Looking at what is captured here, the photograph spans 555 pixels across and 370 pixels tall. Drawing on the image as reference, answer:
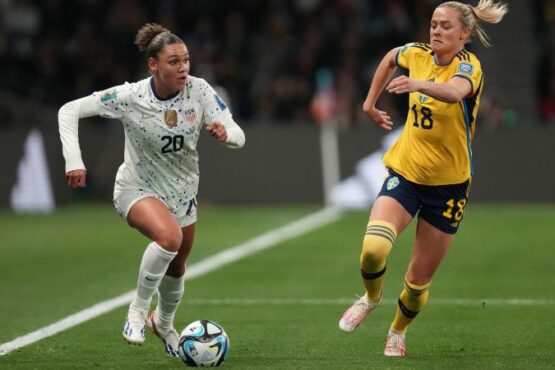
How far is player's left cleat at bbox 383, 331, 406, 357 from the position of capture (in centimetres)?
874

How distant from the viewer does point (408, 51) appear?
29.3ft

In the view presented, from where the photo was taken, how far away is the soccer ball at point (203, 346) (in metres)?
8.22

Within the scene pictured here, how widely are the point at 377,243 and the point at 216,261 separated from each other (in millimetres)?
6624

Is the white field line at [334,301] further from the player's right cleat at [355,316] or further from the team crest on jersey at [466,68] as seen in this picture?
the team crest on jersey at [466,68]

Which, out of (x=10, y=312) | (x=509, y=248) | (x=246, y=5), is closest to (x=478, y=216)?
(x=509, y=248)

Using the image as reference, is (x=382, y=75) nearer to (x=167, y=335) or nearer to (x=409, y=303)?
(x=409, y=303)

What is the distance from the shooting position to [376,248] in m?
8.45

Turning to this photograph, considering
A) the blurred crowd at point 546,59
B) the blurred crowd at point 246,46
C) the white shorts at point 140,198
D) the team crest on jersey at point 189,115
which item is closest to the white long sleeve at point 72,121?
the white shorts at point 140,198

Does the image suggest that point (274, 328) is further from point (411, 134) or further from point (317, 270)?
point (317, 270)

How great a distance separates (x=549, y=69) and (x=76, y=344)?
17243mm

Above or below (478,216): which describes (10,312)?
above

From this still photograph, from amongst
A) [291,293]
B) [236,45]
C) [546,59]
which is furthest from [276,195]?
[291,293]

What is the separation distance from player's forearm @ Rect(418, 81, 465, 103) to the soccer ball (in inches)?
81.1

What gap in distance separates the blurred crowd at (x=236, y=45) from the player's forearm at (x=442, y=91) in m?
15.1
